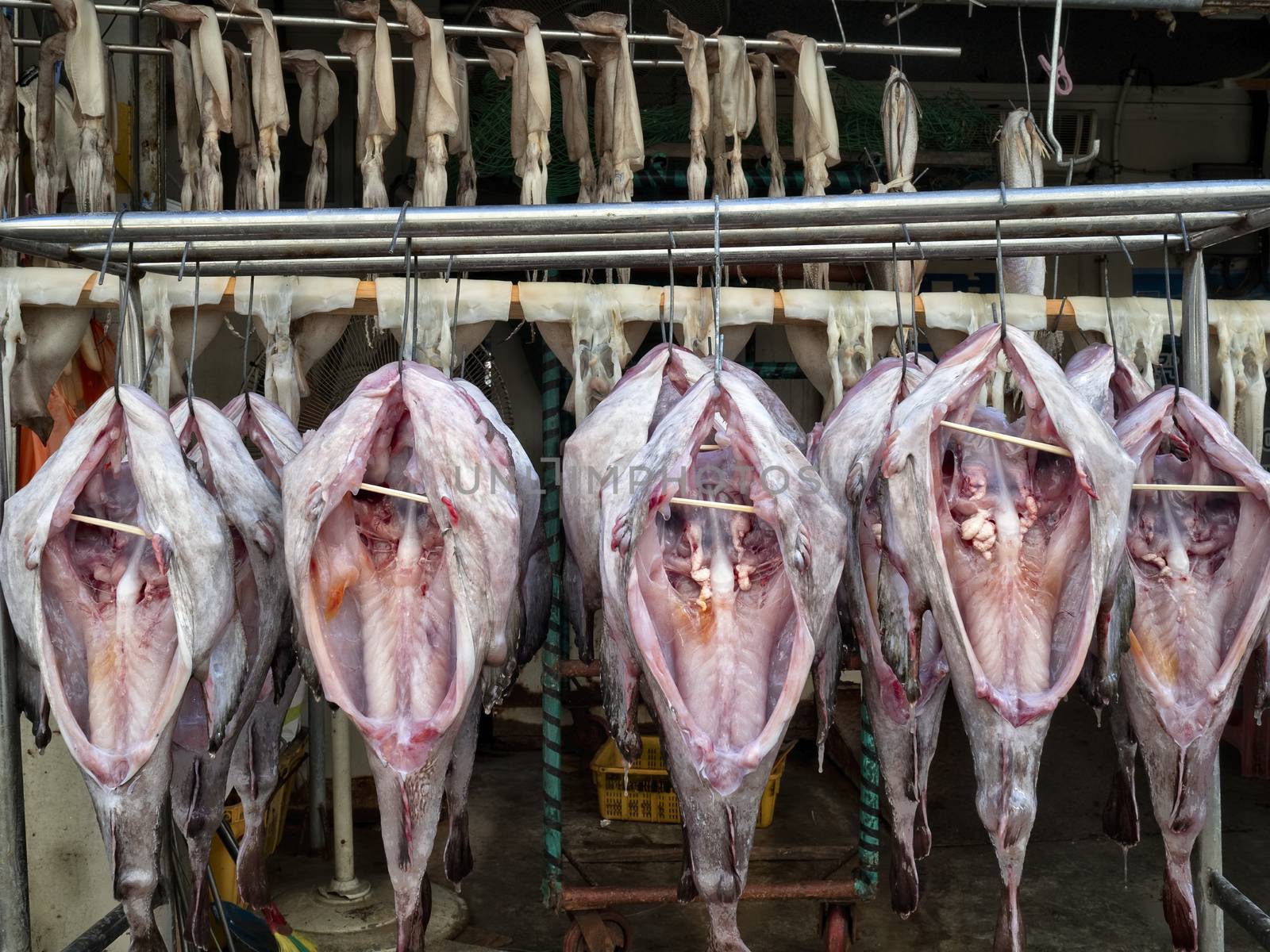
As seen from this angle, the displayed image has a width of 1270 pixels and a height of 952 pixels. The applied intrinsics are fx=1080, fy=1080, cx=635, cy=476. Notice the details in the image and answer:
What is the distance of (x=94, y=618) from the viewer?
7.49 feet

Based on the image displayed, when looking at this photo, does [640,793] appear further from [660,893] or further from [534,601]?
[534,601]

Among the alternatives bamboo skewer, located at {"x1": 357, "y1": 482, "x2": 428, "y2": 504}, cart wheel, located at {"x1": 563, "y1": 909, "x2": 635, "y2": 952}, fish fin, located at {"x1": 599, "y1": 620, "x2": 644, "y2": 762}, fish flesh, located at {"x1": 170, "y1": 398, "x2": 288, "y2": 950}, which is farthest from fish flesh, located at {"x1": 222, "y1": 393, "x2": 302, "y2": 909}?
cart wheel, located at {"x1": 563, "y1": 909, "x2": 635, "y2": 952}

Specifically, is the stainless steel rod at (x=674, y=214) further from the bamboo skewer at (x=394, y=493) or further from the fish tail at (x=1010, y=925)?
the fish tail at (x=1010, y=925)

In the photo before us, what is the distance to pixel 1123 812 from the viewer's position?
2.63m

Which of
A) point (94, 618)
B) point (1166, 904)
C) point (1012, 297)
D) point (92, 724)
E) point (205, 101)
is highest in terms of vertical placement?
point (205, 101)

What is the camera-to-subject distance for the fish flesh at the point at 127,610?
2.12 metres

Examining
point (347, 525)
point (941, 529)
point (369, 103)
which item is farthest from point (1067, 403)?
point (369, 103)

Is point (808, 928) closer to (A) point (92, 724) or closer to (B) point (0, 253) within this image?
(A) point (92, 724)

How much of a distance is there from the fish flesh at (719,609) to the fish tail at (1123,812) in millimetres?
876

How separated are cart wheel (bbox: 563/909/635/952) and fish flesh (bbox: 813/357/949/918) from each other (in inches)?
76.1

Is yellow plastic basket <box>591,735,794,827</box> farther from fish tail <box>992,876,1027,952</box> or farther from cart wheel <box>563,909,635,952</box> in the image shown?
fish tail <box>992,876,1027,952</box>

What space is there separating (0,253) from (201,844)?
2747 mm

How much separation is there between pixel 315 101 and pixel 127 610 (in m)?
3.31

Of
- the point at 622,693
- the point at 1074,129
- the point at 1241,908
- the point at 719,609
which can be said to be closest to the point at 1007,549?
the point at 719,609
